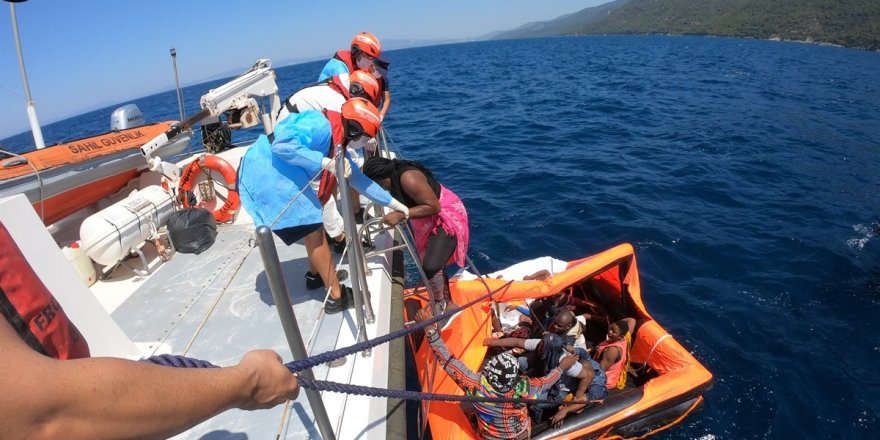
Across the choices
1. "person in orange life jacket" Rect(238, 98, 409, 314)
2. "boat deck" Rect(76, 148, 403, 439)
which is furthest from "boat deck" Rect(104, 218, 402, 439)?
"person in orange life jacket" Rect(238, 98, 409, 314)

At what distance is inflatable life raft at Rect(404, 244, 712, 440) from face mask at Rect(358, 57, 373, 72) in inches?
115

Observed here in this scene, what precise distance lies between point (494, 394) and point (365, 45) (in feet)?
14.0

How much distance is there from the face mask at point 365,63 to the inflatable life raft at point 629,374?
292cm

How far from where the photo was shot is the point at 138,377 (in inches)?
31.2

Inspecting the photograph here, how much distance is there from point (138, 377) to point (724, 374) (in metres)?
5.73

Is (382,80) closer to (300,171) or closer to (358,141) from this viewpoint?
(358,141)

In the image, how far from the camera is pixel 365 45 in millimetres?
5191

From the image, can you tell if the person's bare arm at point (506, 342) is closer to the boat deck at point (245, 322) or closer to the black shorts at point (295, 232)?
the boat deck at point (245, 322)

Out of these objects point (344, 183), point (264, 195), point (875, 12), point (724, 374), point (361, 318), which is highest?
point (875, 12)

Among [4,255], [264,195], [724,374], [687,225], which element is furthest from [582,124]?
[4,255]

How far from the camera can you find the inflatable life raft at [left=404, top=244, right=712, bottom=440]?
11.9 ft

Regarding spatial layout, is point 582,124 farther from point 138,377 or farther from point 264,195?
point 138,377

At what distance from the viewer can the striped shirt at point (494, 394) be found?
3.24m

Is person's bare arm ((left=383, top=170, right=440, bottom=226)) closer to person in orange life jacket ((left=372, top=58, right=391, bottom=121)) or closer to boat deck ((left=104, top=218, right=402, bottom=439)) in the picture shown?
boat deck ((left=104, top=218, right=402, bottom=439))
